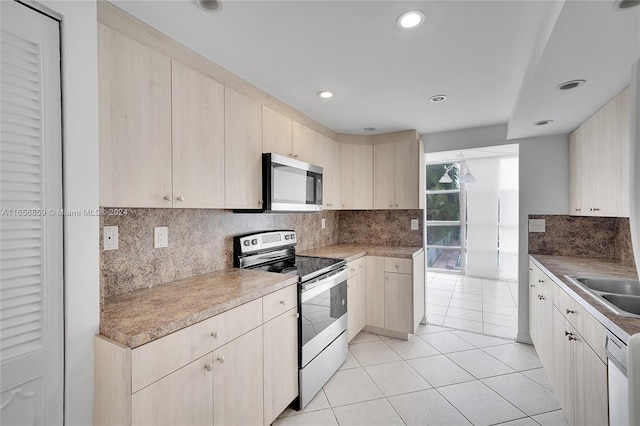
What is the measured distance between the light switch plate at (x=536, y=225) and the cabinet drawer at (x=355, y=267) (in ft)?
5.66

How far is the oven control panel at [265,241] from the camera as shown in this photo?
2320 mm

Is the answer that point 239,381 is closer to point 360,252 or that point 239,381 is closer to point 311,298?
point 311,298

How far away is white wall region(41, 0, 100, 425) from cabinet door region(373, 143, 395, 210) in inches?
108

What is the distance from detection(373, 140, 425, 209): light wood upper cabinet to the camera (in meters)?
3.26

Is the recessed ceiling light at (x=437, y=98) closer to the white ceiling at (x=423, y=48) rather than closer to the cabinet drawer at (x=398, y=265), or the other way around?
the white ceiling at (x=423, y=48)

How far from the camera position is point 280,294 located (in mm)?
1835

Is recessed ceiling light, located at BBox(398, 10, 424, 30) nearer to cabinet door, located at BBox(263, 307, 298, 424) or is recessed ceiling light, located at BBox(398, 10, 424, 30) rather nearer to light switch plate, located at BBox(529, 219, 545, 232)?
cabinet door, located at BBox(263, 307, 298, 424)

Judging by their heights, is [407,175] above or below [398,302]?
above

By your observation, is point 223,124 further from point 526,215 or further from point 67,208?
point 526,215

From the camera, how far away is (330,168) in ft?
10.5

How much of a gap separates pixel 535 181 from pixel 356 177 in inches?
71.2

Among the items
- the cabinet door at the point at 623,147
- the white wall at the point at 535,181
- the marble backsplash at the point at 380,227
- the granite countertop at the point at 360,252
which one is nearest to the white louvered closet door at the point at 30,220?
the granite countertop at the point at 360,252

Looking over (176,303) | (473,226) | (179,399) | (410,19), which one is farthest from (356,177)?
(473,226)

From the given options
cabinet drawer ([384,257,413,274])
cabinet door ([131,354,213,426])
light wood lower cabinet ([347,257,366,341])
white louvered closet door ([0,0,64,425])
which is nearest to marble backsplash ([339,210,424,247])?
cabinet drawer ([384,257,413,274])
